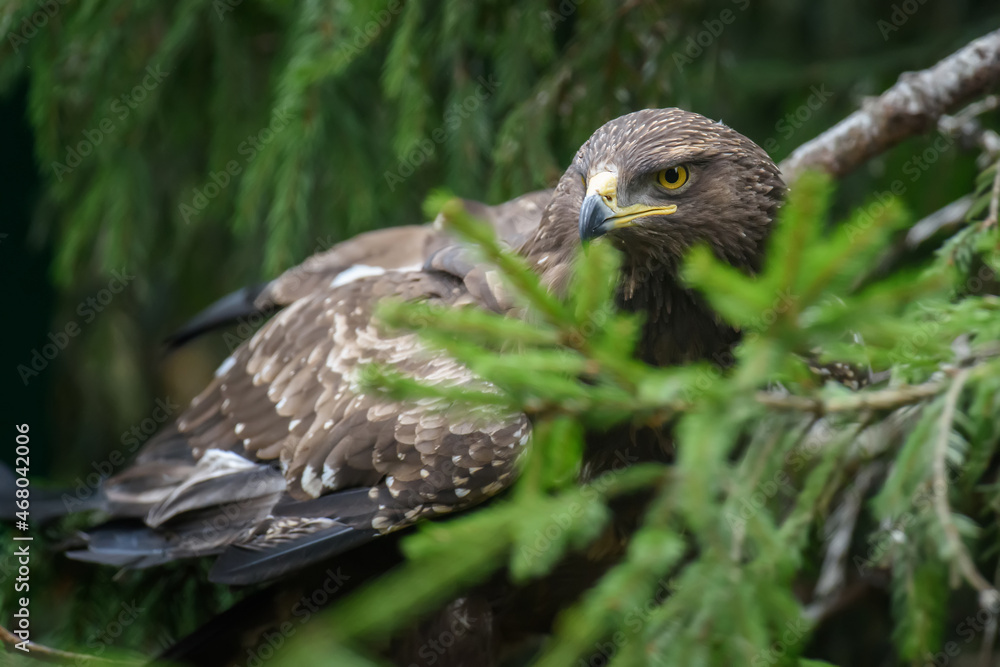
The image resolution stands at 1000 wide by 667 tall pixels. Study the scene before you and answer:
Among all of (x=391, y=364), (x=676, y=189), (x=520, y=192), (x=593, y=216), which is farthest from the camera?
(x=520, y=192)

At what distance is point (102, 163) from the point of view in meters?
4.09

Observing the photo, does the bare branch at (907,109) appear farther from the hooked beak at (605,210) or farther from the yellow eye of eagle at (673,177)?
the hooked beak at (605,210)

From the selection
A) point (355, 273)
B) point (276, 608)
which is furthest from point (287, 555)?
point (355, 273)

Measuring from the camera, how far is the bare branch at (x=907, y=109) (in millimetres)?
3312

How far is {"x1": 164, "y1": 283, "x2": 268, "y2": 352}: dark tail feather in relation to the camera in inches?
163

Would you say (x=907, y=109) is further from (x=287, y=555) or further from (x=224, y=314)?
(x=224, y=314)

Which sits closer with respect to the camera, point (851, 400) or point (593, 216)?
point (851, 400)

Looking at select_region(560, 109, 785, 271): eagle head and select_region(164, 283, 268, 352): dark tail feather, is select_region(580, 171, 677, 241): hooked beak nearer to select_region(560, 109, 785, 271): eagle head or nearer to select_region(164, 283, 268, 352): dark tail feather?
select_region(560, 109, 785, 271): eagle head

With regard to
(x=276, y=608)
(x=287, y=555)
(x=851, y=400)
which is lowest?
(x=276, y=608)

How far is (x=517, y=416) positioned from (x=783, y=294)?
1497 millimetres

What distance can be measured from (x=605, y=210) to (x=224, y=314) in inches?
88.8

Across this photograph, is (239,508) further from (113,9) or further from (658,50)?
(658,50)

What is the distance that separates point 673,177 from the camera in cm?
265

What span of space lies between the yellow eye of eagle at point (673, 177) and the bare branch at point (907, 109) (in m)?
0.99
